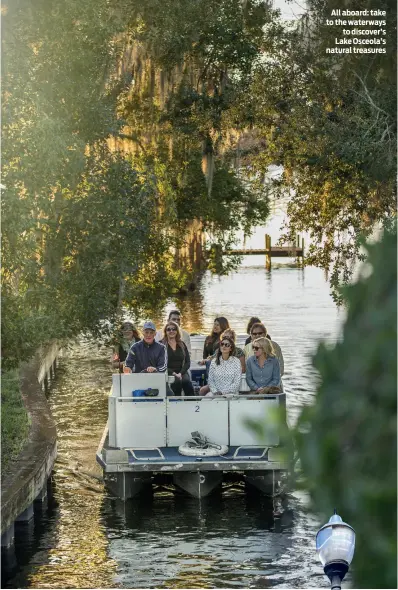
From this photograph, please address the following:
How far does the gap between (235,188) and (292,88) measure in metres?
13.1

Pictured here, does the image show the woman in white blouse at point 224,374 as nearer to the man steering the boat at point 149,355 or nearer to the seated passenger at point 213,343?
the man steering the boat at point 149,355

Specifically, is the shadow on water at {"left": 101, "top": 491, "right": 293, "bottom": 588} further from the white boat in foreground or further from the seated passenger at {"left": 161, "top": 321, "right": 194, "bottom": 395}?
the seated passenger at {"left": 161, "top": 321, "right": 194, "bottom": 395}

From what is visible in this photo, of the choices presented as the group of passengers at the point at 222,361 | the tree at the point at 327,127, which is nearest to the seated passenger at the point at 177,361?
the group of passengers at the point at 222,361

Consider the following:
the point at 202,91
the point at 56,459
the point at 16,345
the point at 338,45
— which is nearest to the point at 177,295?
the point at 202,91

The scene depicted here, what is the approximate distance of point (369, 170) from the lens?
22828mm

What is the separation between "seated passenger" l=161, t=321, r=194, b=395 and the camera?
50.1 ft

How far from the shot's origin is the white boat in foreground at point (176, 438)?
1428 cm

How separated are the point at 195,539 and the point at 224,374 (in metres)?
2.15

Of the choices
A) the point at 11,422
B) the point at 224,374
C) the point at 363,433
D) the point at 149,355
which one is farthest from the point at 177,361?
the point at 363,433

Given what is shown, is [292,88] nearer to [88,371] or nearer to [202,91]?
[202,91]

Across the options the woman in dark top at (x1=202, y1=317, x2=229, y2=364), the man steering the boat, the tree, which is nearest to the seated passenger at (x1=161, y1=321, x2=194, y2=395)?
the man steering the boat

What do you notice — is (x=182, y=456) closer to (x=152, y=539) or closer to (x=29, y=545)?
(x=152, y=539)

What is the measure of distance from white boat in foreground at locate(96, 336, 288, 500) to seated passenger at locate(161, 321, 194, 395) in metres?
0.63

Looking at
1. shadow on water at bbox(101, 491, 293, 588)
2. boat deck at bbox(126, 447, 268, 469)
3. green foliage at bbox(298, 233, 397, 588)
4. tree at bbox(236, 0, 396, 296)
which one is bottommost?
shadow on water at bbox(101, 491, 293, 588)
